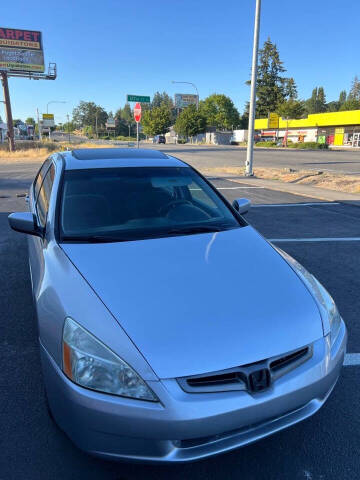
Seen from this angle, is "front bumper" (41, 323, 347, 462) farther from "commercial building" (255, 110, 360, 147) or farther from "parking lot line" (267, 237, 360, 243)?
"commercial building" (255, 110, 360, 147)

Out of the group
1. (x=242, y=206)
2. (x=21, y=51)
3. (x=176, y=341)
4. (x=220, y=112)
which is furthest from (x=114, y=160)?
(x=220, y=112)

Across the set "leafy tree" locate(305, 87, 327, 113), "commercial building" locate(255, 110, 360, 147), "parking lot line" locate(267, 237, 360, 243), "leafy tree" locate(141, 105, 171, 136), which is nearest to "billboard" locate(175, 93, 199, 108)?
"leafy tree" locate(141, 105, 171, 136)

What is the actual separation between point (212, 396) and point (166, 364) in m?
0.25

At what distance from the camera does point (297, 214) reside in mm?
8633

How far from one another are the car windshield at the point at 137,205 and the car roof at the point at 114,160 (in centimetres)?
8

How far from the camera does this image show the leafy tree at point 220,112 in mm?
93625

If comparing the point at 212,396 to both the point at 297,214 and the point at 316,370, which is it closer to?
the point at 316,370

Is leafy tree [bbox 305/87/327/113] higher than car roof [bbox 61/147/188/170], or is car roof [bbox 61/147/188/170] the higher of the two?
leafy tree [bbox 305/87/327/113]

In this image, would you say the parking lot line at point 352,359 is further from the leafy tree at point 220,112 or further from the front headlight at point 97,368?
the leafy tree at point 220,112

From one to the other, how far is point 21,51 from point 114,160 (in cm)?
3961

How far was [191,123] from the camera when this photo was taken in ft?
244

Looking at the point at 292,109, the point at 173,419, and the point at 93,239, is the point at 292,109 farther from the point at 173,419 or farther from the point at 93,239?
the point at 173,419

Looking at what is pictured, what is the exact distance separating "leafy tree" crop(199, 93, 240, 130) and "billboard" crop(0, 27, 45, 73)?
2396 inches

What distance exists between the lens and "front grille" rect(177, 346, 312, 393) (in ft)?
5.50
